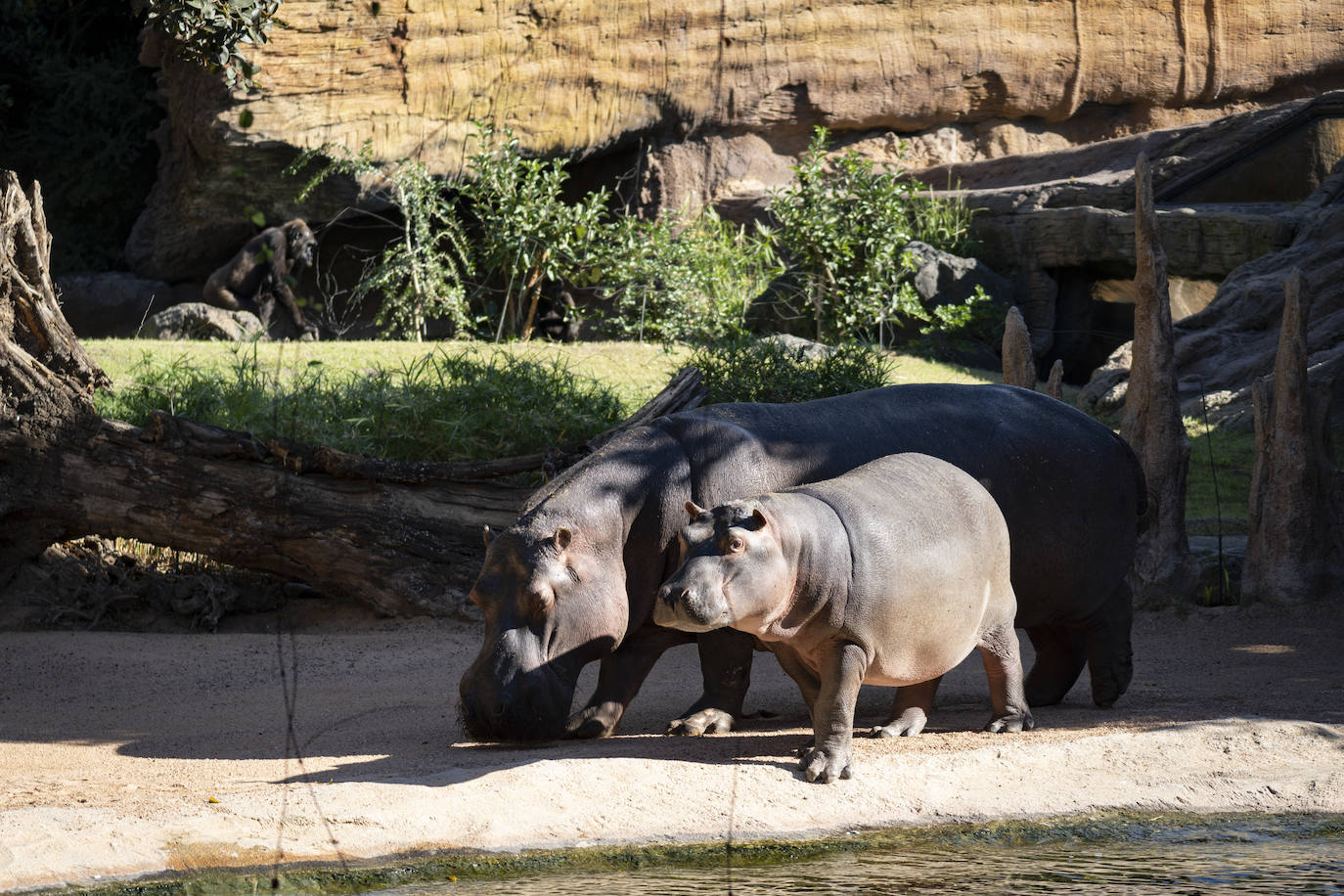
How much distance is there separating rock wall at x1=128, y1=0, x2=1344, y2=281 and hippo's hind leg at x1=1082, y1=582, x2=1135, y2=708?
9.70 metres

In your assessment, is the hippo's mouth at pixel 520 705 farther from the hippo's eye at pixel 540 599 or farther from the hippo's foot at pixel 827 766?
the hippo's foot at pixel 827 766

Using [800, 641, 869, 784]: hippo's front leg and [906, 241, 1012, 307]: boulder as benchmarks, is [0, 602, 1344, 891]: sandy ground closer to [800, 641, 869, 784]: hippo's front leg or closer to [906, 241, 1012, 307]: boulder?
[800, 641, 869, 784]: hippo's front leg

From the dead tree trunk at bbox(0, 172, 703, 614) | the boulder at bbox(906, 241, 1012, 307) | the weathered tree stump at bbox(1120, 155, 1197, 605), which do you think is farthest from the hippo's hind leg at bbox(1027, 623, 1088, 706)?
the boulder at bbox(906, 241, 1012, 307)

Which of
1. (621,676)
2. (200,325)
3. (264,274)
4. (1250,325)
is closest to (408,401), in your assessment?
(621,676)

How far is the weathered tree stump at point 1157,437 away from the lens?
25.5 feet

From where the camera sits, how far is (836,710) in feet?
14.1

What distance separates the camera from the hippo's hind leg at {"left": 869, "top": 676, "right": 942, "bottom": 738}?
16.5ft

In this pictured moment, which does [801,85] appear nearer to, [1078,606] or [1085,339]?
[1085,339]

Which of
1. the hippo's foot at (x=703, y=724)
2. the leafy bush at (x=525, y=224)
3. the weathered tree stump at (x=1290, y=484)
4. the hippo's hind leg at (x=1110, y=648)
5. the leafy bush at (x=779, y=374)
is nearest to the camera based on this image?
the hippo's foot at (x=703, y=724)

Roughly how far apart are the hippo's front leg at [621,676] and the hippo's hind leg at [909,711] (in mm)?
824

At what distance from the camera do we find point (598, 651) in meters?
4.97

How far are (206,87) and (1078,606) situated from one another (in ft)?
34.7

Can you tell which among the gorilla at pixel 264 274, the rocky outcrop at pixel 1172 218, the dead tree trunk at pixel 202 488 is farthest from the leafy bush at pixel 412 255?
the rocky outcrop at pixel 1172 218

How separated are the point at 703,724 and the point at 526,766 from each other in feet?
3.74
